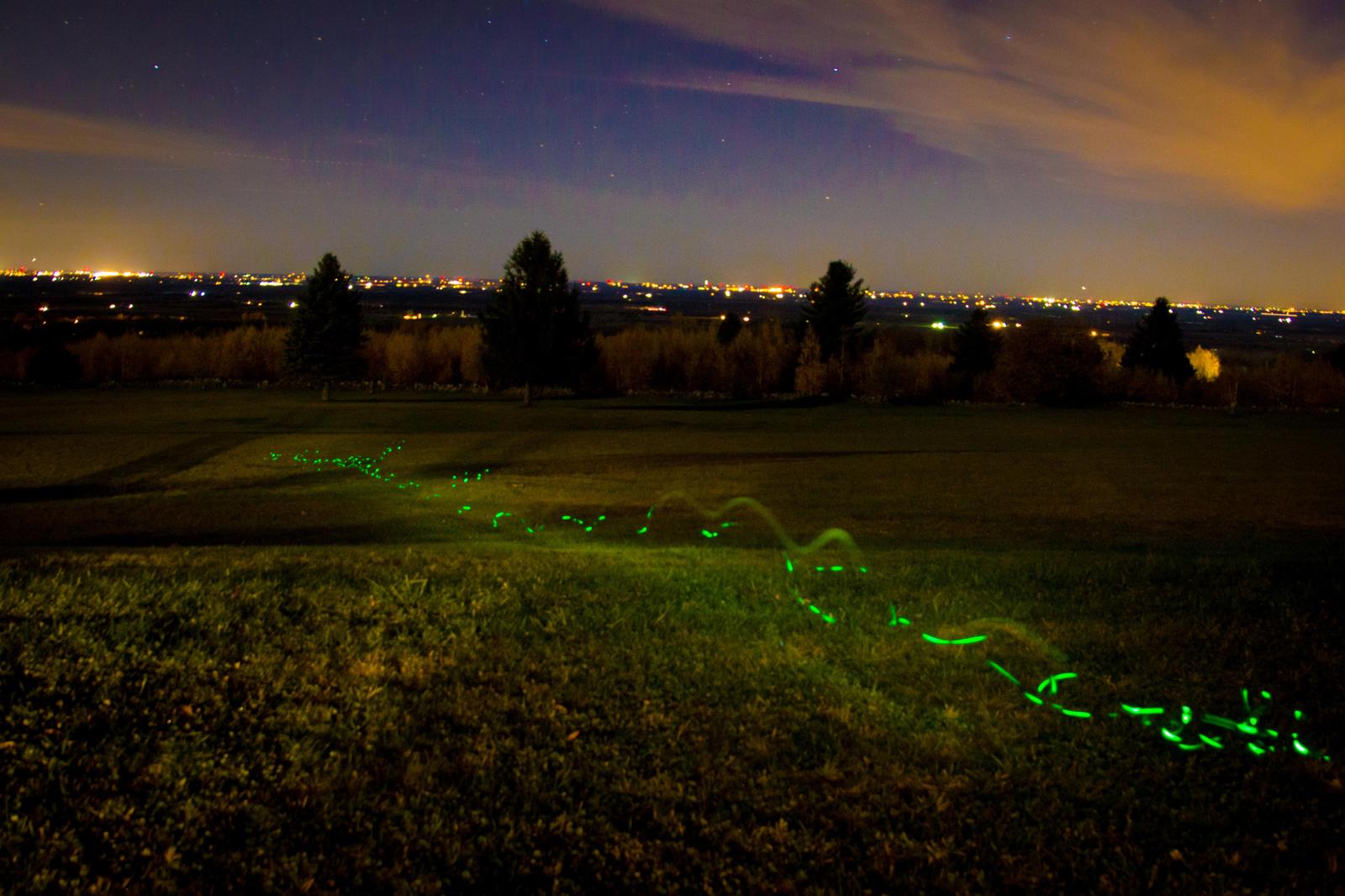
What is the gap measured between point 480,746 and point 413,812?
797mm

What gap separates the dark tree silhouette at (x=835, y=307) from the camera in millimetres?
79562

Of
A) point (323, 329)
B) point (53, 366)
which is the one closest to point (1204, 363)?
point (323, 329)

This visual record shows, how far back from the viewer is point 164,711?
593 cm

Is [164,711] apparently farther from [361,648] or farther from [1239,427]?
[1239,427]

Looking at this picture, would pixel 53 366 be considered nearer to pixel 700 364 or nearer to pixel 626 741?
pixel 700 364

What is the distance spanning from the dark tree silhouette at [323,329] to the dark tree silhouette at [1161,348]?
213ft

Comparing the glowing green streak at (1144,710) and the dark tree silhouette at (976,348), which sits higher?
Answer: the dark tree silhouette at (976,348)

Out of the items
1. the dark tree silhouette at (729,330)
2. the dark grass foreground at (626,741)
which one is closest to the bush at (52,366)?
the dark tree silhouette at (729,330)

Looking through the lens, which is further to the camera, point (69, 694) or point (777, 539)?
point (777, 539)

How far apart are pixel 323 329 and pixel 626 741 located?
60796mm

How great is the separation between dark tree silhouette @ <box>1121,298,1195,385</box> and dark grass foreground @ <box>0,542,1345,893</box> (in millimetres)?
81436

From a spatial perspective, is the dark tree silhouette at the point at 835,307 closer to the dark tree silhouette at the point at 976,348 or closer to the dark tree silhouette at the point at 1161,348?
the dark tree silhouette at the point at 976,348

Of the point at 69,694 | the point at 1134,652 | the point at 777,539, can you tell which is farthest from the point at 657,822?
the point at 777,539

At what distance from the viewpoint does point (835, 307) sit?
79.5 meters
